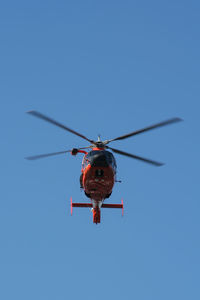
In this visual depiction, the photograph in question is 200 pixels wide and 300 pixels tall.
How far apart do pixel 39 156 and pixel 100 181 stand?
5.30m

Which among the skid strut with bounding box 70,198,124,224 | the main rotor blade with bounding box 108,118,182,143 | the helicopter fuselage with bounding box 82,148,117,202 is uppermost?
the main rotor blade with bounding box 108,118,182,143

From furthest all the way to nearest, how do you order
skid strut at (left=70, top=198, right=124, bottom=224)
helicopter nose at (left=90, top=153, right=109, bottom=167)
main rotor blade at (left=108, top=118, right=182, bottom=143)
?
skid strut at (left=70, top=198, right=124, bottom=224) < helicopter nose at (left=90, top=153, right=109, bottom=167) < main rotor blade at (left=108, top=118, right=182, bottom=143)

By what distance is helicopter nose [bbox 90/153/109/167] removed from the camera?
55.7m

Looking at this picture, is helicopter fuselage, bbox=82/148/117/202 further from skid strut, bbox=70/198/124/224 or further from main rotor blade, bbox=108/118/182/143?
skid strut, bbox=70/198/124/224

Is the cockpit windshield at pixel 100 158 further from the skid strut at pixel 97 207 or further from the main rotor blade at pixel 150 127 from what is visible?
the skid strut at pixel 97 207

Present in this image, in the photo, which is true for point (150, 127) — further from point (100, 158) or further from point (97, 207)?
point (97, 207)

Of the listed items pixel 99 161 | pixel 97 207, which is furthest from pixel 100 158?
pixel 97 207

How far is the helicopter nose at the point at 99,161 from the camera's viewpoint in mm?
55719

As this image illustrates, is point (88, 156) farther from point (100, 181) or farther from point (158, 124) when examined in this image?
point (158, 124)

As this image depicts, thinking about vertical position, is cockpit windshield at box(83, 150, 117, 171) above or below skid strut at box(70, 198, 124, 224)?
above

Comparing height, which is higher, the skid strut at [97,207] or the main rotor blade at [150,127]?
the main rotor blade at [150,127]

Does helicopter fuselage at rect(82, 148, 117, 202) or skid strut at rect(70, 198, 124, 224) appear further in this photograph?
skid strut at rect(70, 198, 124, 224)

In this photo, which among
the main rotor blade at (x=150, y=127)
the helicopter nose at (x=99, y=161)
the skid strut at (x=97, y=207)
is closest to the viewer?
the main rotor blade at (x=150, y=127)

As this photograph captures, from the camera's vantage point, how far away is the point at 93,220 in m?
60.8
